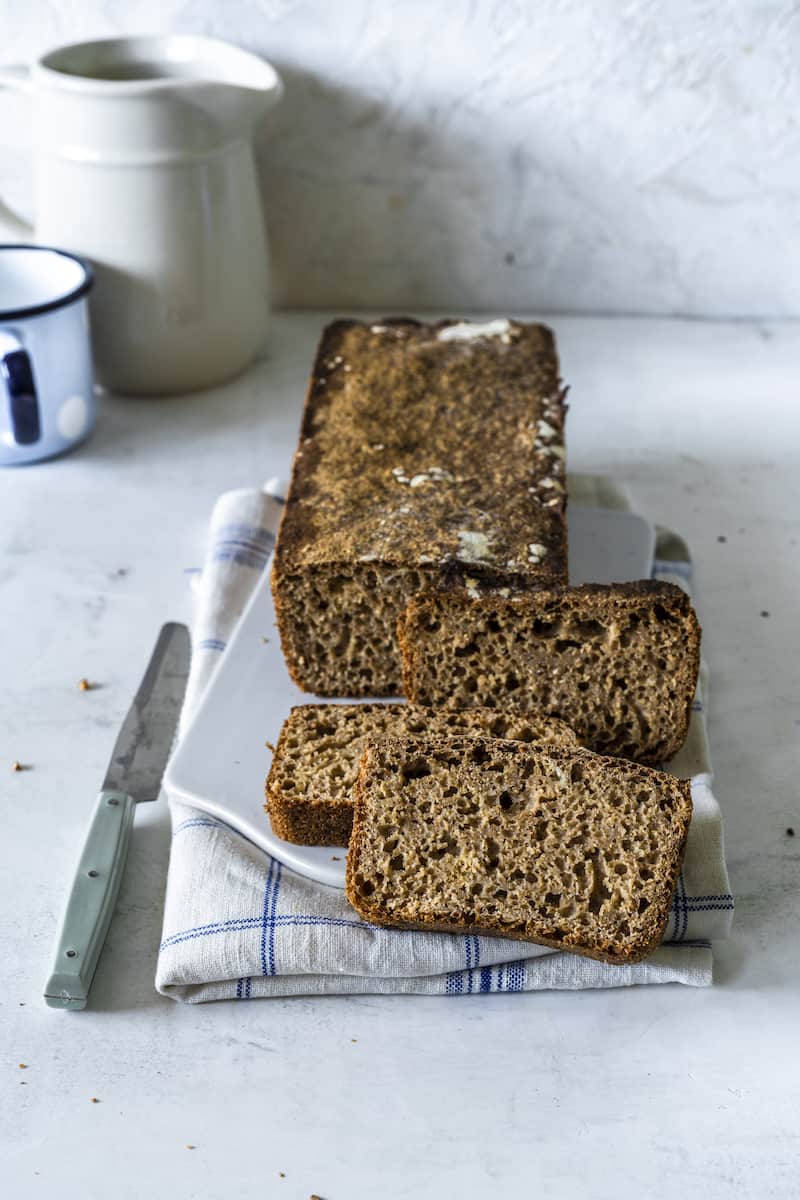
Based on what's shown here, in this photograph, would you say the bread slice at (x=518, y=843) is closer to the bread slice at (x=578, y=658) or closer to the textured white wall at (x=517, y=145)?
the bread slice at (x=578, y=658)

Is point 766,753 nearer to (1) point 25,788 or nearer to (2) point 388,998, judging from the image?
(2) point 388,998

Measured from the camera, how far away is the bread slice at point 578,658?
5.23 ft

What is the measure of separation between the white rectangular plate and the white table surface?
0.31 feet

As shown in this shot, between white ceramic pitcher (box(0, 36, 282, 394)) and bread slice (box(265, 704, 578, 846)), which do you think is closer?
bread slice (box(265, 704, 578, 846))

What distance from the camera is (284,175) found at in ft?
9.02

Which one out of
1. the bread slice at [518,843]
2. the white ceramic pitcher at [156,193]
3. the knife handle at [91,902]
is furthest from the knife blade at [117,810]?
the white ceramic pitcher at [156,193]

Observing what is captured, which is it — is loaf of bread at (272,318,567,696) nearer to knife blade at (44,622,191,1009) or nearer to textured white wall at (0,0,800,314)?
knife blade at (44,622,191,1009)

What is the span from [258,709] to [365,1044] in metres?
0.54

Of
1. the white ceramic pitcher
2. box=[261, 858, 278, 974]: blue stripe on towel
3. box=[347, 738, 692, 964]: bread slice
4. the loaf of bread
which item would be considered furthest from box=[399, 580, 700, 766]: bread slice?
the white ceramic pitcher

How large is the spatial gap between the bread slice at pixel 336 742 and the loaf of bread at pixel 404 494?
0.41ft

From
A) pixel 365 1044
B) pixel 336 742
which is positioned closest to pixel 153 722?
pixel 336 742

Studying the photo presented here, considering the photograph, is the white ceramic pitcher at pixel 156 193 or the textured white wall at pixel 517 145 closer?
the white ceramic pitcher at pixel 156 193

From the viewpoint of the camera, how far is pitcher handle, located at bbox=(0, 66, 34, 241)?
7.77 ft

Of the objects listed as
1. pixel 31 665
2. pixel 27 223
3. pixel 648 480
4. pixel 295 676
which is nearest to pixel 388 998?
pixel 295 676
